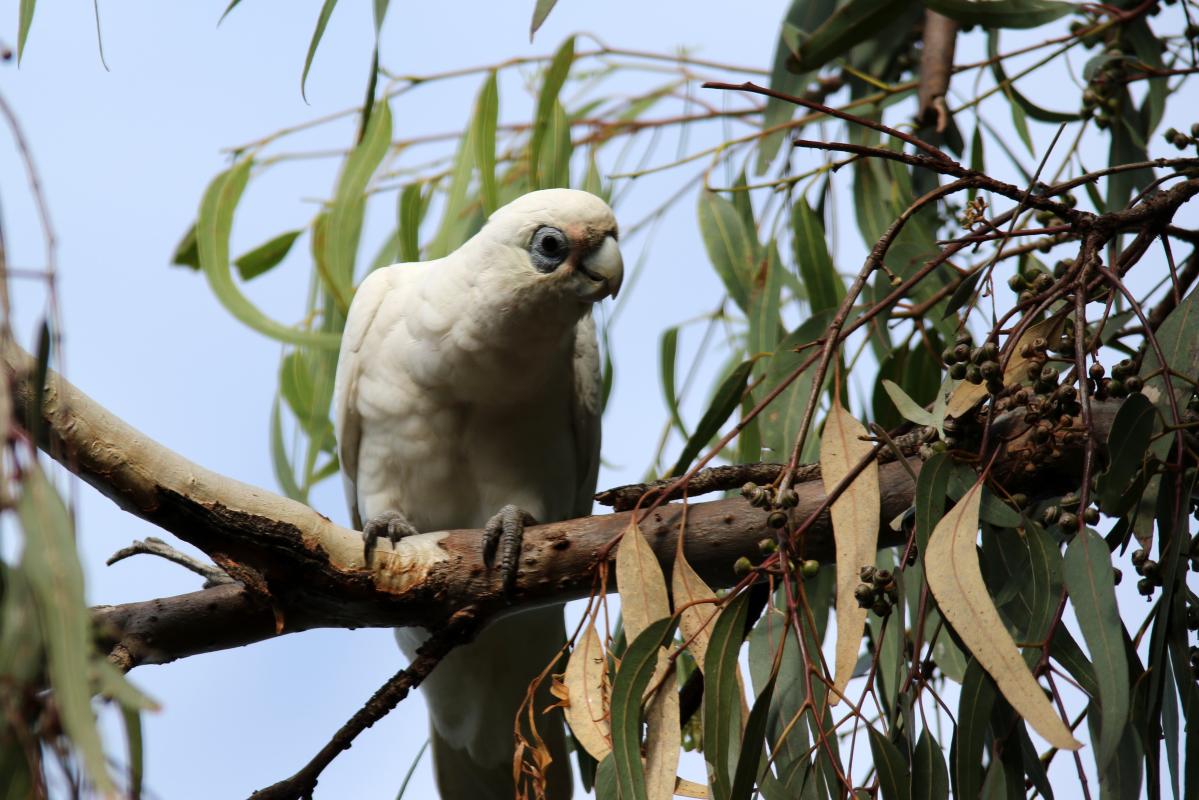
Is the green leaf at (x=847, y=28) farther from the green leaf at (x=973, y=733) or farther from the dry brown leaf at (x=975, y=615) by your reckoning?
the green leaf at (x=973, y=733)

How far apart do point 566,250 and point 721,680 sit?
2.94 ft

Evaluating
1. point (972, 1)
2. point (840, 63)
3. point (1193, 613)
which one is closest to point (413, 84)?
point (840, 63)

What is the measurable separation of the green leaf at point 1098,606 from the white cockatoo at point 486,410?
2.63 feet

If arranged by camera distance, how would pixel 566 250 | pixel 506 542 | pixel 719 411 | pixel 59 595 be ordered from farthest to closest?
pixel 566 250
pixel 719 411
pixel 506 542
pixel 59 595

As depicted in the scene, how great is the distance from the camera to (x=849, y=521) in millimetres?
1349

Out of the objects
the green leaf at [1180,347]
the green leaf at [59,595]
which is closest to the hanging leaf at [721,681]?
the green leaf at [1180,347]

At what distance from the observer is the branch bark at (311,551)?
1.39 m

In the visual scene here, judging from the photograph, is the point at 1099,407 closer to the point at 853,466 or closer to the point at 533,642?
the point at 853,466

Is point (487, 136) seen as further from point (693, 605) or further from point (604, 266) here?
point (693, 605)

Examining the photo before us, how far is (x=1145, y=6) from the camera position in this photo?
2139mm

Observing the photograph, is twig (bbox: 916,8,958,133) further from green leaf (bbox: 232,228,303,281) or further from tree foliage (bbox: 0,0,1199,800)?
green leaf (bbox: 232,228,303,281)

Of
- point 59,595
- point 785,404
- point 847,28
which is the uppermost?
point 847,28

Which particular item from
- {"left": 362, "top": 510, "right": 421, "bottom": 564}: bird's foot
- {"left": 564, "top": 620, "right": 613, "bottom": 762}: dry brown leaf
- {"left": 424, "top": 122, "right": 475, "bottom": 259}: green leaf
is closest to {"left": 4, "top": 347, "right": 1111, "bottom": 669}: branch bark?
{"left": 564, "top": 620, "right": 613, "bottom": 762}: dry brown leaf

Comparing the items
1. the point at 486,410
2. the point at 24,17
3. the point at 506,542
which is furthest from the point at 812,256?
the point at 24,17
